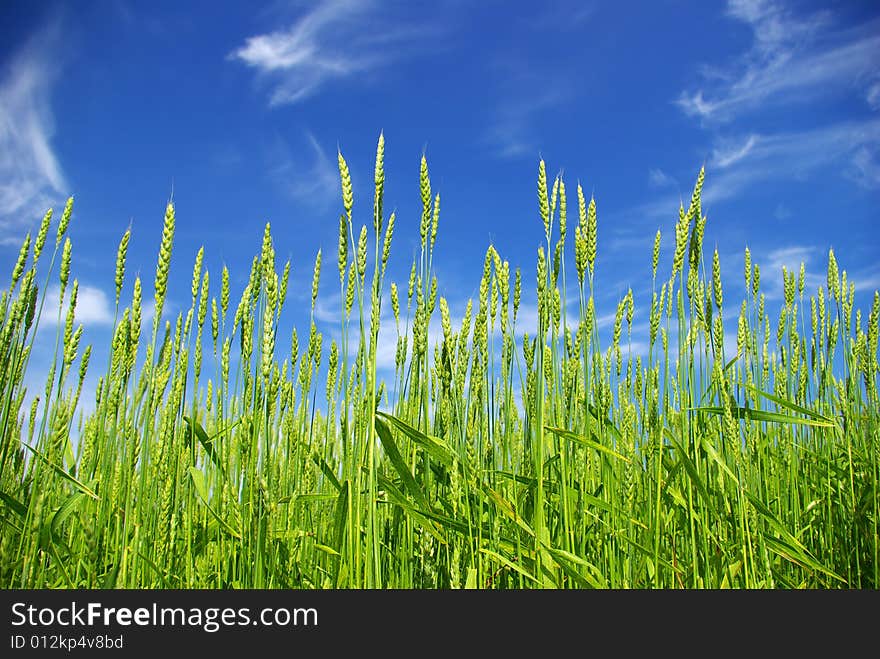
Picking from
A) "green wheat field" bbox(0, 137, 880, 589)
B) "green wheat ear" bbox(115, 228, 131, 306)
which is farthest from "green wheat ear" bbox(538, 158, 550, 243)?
"green wheat ear" bbox(115, 228, 131, 306)

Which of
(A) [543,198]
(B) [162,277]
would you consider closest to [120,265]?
(B) [162,277]

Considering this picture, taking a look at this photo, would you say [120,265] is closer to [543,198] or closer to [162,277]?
[162,277]

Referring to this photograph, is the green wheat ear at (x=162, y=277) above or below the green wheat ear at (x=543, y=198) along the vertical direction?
below

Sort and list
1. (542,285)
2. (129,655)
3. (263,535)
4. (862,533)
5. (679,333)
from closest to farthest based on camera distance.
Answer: (129,655) < (263,535) < (542,285) < (679,333) < (862,533)

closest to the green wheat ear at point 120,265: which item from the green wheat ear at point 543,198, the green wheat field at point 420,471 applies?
the green wheat field at point 420,471

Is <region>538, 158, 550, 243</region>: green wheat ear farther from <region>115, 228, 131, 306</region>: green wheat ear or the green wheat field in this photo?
<region>115, 228, 131, 306</region>: green wheat ear

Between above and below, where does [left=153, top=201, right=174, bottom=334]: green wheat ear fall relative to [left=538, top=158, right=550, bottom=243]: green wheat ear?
below

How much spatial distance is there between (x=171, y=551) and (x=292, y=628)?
43cm

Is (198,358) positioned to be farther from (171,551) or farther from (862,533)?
(862,533)

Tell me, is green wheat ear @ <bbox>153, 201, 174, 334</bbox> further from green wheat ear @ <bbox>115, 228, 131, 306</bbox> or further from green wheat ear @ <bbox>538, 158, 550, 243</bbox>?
green wheat ear @ <bbox>538, 158, 550, 243</bbox>

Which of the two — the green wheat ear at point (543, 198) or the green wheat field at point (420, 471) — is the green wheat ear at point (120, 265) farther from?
the green wheat ear at point (543, 198)

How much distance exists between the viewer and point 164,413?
53.6 inches

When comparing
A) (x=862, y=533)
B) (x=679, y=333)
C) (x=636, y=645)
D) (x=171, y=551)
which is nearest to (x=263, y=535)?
(x=171, y=551)

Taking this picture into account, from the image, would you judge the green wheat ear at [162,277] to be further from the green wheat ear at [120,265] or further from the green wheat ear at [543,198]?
the green wheat ear at [543,198]
